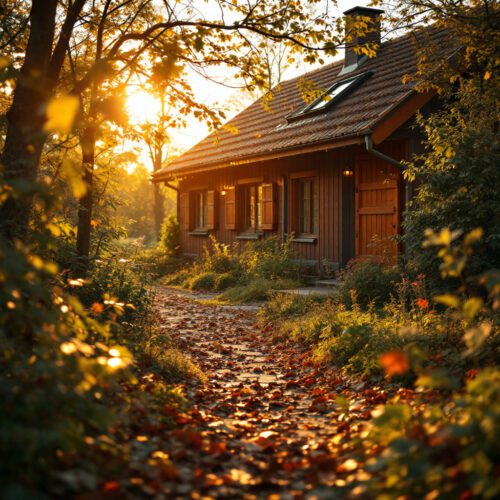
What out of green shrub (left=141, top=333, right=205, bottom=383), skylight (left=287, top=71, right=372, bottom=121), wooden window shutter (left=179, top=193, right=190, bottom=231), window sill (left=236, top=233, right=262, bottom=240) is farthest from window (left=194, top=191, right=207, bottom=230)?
green shrub (left=141, top=333, right=205, bottom=383)

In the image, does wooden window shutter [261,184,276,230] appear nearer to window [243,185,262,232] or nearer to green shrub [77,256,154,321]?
window [243,185,262,232]

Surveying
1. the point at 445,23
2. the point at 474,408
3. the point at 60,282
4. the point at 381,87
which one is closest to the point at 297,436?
the point at 474,408

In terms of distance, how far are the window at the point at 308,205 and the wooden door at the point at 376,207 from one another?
151cm

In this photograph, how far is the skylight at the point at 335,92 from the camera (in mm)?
13653

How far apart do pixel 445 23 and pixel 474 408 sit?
19.1 ft

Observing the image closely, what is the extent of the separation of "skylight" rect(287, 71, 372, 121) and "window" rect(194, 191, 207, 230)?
216 inches

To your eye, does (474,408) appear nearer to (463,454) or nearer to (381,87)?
(463,454)

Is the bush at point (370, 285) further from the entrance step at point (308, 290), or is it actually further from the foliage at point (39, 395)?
the foliage at point (39, 395)

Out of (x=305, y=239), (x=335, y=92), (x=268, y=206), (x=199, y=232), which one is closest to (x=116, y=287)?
(x=305, y=239)

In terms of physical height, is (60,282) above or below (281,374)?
above

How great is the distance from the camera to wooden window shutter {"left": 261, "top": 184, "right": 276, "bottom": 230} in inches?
593

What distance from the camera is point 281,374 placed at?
20.8 ft

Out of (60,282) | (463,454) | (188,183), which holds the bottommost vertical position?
(463,454)

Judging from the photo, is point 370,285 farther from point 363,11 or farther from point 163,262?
point 163,262
